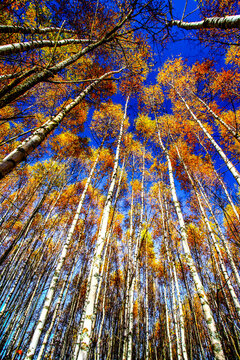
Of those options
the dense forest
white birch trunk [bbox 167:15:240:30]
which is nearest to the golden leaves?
the dense forest

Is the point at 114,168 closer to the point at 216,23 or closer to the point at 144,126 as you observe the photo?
the point at 216,23

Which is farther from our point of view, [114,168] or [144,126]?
[144,126]

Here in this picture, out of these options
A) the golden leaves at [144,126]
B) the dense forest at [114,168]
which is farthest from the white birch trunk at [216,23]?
the golden leaves at [144,126]

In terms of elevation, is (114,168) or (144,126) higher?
(144,126)

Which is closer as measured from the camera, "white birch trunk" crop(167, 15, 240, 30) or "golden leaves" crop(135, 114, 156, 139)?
"white birch trunk" crop(167, 15, 240, 30)

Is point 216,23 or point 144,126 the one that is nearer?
point 216,23

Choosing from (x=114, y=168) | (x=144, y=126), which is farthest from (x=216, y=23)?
(x=144, y=126)

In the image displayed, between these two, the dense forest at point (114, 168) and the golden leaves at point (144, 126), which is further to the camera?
the golden leaves at point (144, 126)

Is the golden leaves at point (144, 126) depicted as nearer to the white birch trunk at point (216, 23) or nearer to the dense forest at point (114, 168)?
the dense forest at point (114, 168)

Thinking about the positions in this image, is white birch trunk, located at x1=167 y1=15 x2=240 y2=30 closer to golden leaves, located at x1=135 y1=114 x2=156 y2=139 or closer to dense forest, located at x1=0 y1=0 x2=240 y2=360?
dense forest, located at x1=0 y1=0 x2=240 y2=360

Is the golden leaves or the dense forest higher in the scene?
the golden leaves

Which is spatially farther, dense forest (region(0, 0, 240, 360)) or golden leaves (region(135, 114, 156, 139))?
golden leaves (region(135, 114, 156, 139))

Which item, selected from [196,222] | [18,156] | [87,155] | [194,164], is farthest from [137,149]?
[18,156]

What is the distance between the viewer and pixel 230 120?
9.48 metres
